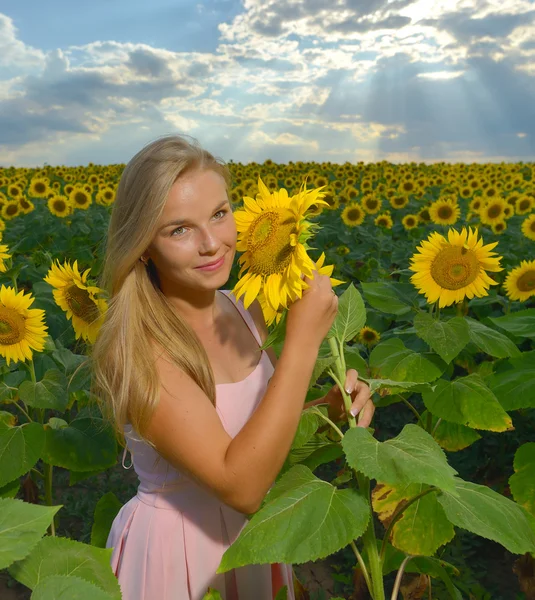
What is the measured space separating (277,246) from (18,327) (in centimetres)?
172

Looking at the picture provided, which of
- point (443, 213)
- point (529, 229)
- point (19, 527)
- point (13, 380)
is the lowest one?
point (13, 380)

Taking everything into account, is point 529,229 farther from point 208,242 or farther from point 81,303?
point 208,242

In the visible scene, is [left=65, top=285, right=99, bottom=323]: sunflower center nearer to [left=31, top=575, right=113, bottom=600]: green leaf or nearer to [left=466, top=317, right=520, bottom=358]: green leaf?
[left=466, top=317, right=520, bottom=358]: green leaf

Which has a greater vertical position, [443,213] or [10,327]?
[443,213]

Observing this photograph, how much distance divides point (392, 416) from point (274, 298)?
3207 millimetres

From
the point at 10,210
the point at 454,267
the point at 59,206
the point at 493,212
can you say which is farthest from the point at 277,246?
the point at 10,210

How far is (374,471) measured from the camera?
1188 millimetres

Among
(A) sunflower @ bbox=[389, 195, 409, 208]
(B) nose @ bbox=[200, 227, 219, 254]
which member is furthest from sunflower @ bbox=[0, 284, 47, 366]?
(A) sunflower @ bbox=[389, 195, 409, 208]

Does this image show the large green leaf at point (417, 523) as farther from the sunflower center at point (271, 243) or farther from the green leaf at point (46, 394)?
the green leaf at point (46, 394)

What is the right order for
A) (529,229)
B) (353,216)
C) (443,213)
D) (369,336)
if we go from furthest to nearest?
1. (353,216)
2. (443,213)
3. (529,229)
4. (369,336)

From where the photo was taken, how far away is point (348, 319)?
1.64 m

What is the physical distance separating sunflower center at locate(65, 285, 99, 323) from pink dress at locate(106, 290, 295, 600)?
Result: 0.72 metres

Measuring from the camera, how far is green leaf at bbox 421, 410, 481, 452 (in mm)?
2502

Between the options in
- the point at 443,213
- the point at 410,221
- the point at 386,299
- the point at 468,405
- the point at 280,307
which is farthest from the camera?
the point at 410,221
